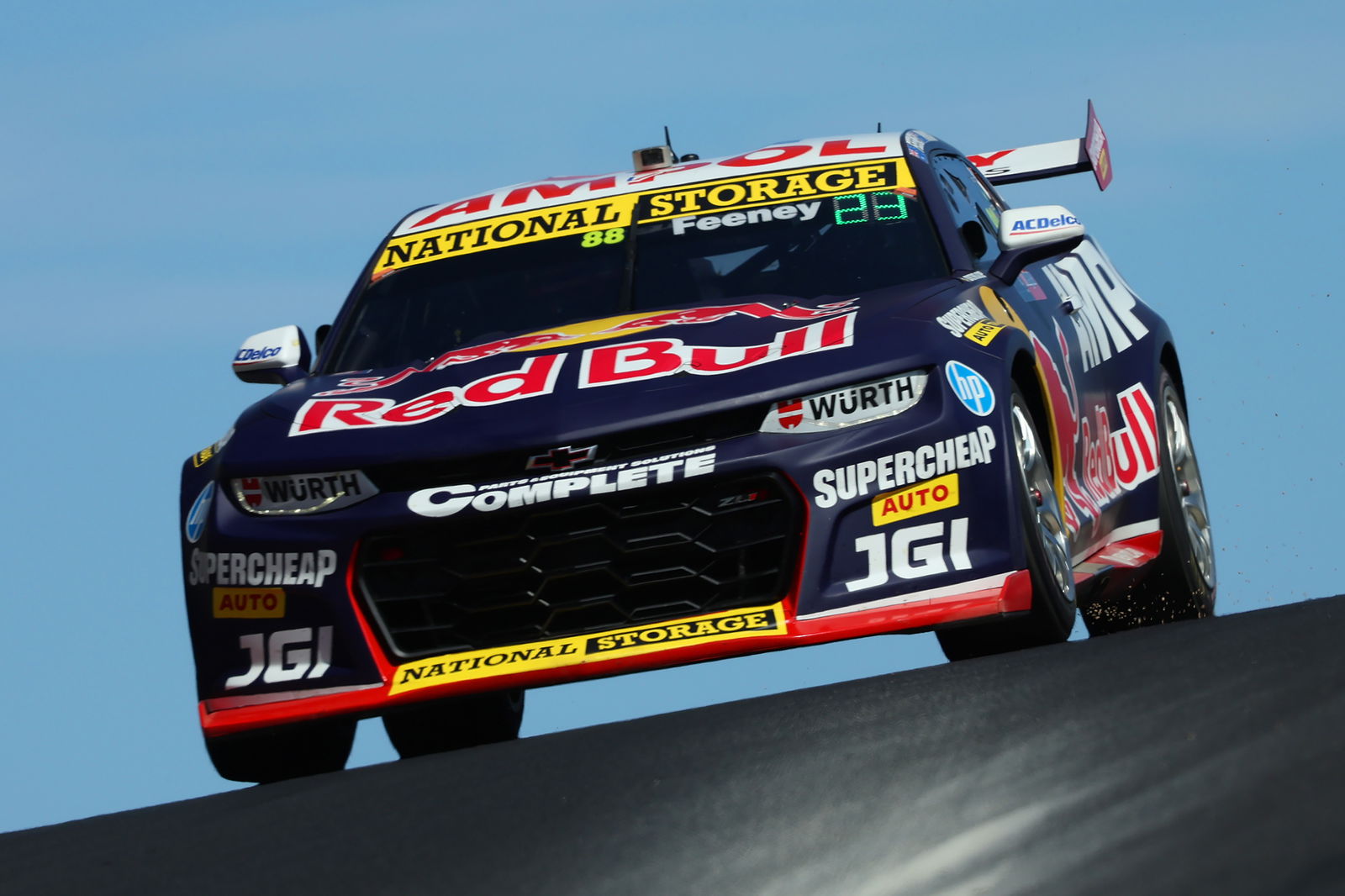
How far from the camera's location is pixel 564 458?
206 inches

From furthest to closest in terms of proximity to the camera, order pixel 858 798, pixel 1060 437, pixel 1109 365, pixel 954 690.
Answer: pixel 1109 365
pixel 1060 437
pixel 954 690
pixel 858 798

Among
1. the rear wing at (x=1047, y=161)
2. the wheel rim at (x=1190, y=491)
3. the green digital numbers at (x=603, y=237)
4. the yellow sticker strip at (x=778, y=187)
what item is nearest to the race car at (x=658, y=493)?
the yellow sticker strip at (x=778, y=187)

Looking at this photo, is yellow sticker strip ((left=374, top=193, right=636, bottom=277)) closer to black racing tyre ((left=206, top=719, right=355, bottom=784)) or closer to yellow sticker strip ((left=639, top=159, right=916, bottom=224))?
yellow sticker strip ((left=639, top=159, right=916, bottom=224))

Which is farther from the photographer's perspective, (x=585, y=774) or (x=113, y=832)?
(x=113, y=832)

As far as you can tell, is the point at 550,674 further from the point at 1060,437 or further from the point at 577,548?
the point at 1060,437

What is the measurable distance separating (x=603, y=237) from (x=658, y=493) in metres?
1.70

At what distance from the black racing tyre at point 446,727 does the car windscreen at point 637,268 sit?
52.4 inches

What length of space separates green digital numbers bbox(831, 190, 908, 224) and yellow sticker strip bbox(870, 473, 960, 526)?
1.43 m

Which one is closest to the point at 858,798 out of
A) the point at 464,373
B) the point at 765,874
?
the point at 765,874

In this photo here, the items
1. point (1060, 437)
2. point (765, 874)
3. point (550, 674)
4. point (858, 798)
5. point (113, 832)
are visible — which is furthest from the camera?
point (1060, 437)

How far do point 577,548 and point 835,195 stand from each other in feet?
5.89

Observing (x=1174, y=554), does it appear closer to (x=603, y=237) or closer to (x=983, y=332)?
(x=983, y=332)

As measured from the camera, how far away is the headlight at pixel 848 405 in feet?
17.0

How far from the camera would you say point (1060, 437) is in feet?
20.1
